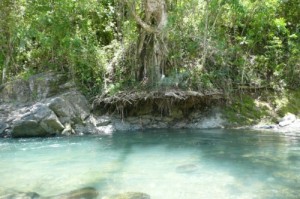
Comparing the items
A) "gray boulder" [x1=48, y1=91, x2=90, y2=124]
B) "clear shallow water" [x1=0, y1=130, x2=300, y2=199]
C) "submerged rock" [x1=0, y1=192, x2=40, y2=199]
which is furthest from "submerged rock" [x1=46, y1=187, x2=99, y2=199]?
"gray boulder" [x1=48, y1=91, x2=90, y2=124]

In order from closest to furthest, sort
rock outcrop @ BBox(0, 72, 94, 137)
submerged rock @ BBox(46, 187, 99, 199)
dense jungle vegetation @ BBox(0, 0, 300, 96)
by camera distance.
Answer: submerged rock @ BBox(46, 187, 99, 199) → rock outcrop @ BBox(0, 72, 94, 137) → dense jungle vegetation @ BBox(0, 0, 300, 96)

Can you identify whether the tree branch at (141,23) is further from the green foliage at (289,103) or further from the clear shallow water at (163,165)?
the green foliage at (289,103)

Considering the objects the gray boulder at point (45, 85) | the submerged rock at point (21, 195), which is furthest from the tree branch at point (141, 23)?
the submerged rock at point (21, 195)

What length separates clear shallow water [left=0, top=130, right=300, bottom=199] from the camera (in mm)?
4992

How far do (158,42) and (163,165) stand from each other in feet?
19.1

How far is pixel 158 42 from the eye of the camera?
448 inches

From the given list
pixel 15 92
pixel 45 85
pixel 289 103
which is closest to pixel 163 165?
pixel 45 85

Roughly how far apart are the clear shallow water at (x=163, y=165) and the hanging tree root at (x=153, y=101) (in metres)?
1.53

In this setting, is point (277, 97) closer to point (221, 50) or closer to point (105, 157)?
point (221, 50)

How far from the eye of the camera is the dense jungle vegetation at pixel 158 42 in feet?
37.0

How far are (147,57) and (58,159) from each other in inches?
215

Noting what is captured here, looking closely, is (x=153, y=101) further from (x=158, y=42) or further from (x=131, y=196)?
(x=131, y=196)

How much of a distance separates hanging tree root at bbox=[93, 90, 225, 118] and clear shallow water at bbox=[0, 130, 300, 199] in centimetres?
153

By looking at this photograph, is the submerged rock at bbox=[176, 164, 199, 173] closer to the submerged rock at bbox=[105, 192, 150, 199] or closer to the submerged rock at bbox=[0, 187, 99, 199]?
the submerged rock at bbox=[105, 192, 150, 199]
